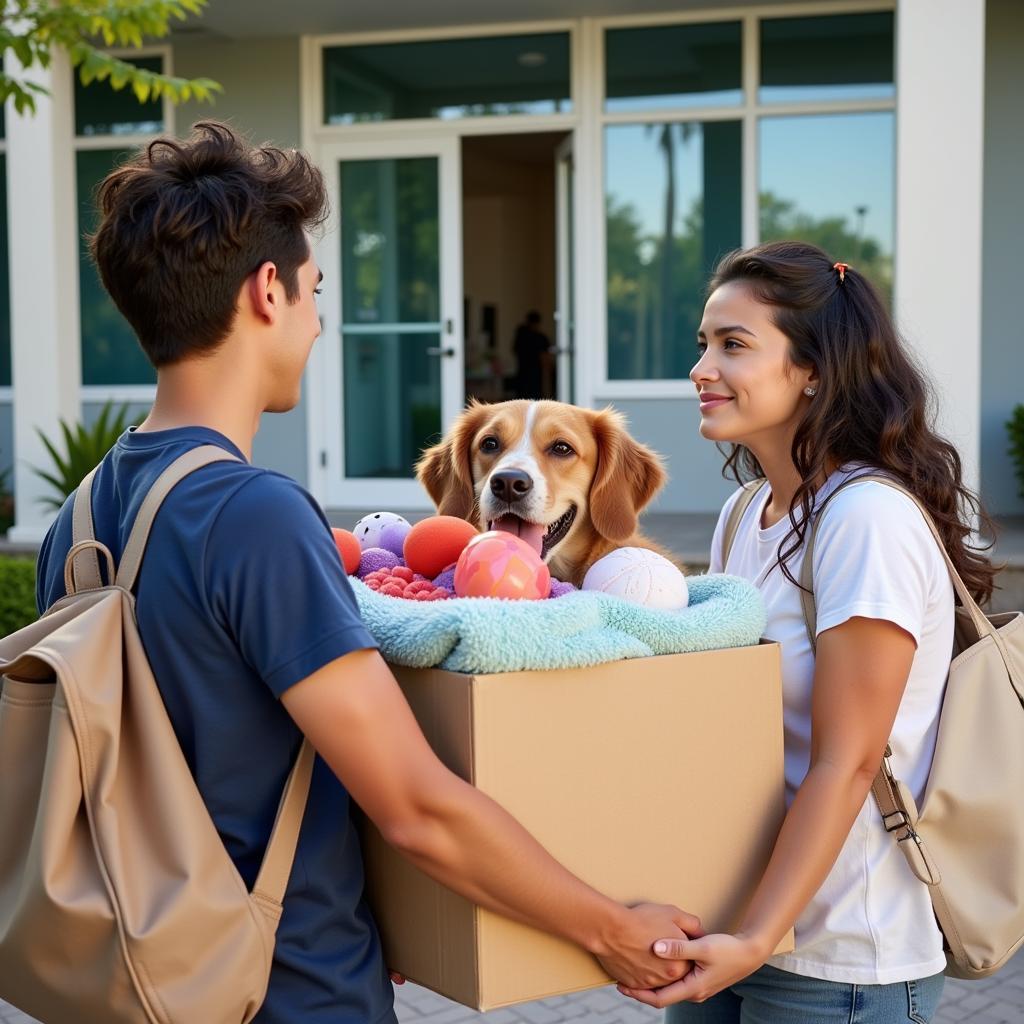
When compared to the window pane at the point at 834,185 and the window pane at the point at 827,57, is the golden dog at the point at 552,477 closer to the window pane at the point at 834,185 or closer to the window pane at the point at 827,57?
the window pane at the point at 834,185

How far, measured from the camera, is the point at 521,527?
9.07ft

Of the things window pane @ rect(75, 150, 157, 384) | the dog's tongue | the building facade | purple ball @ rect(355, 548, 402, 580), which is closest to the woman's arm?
purple ball @ rect(355, 548, 402, 580)

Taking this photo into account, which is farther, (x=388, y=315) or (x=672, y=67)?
(x=388, y=315)

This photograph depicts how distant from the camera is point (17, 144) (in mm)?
8945

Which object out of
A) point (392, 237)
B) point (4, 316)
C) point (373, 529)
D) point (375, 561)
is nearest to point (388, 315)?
point (392, 237)

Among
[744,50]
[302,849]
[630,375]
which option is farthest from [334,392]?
[302,849]

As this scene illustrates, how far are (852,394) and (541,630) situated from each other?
898mm

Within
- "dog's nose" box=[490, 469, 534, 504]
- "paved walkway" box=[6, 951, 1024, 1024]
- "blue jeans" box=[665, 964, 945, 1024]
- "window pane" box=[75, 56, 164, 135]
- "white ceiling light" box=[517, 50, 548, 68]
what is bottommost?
"paved walkway" box=[6, 951, 1024, 1024]

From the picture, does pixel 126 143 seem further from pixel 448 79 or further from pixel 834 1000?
pixel 834 1000

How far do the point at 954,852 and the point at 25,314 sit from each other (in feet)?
27.1

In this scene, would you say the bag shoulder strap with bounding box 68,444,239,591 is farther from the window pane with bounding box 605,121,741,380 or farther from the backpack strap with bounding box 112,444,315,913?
the window pane with bounding box 605,121,741,380

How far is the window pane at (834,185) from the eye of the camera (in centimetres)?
984

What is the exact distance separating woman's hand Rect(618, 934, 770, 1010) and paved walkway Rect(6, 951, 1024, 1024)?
101 inches

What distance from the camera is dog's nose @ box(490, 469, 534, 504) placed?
2.73m
